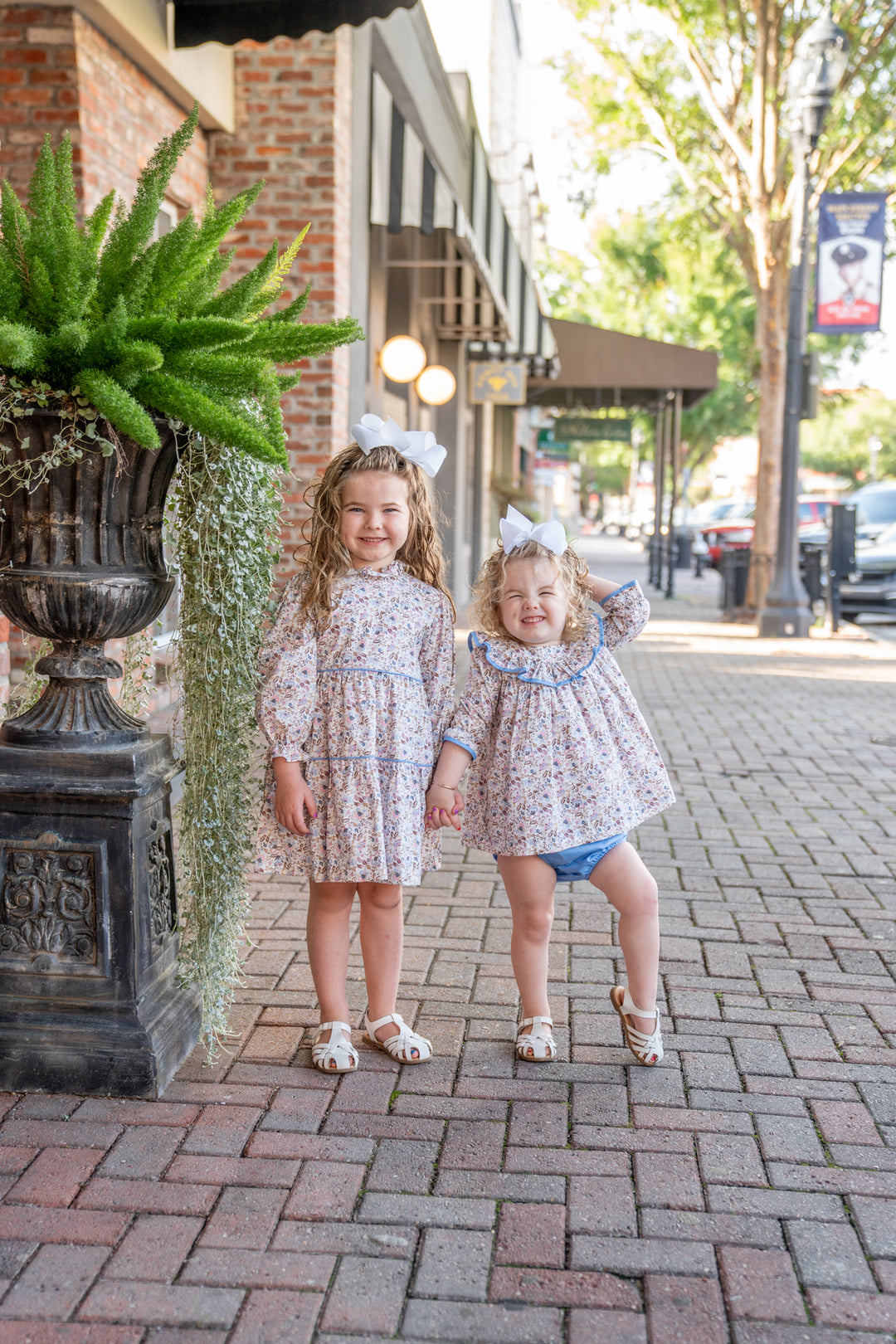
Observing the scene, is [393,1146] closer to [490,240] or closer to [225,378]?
[225,378]

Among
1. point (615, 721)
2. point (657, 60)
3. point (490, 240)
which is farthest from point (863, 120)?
point (615, 721)

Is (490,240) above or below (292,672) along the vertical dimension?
above

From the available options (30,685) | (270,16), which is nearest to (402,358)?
(270,16)

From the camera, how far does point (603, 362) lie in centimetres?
1697

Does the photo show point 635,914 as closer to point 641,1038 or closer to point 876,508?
point 641,1038

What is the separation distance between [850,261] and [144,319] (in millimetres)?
12394

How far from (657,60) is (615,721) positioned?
1513cm

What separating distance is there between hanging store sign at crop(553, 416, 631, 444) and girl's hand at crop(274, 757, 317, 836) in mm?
27304

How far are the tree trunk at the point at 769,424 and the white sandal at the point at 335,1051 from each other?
13570 millimetres

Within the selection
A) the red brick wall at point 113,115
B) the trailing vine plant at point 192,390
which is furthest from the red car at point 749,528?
the trailing vine plant at point 192,390

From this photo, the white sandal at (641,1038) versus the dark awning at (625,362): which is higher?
the dark awning at (625,362)

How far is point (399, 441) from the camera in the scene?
10.1ft

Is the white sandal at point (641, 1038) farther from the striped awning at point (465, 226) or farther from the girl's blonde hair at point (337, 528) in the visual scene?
the striped awning at point (465, 226)

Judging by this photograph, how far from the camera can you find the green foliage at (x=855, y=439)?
78.0 metres
